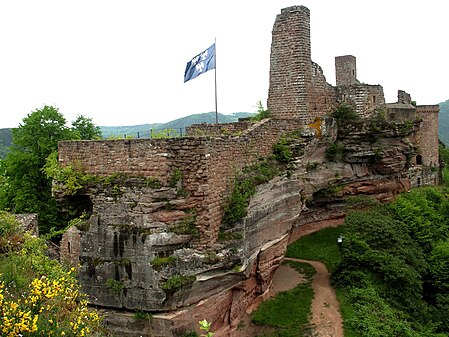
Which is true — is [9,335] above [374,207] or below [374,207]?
above

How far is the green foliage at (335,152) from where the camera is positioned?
24234 mm

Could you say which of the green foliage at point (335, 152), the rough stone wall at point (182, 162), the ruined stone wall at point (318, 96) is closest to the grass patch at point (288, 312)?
the rough stone wall at point (182, 162)

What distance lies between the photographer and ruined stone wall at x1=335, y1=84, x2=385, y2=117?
2402 cm

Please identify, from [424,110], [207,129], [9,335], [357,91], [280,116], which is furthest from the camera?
[424,110]

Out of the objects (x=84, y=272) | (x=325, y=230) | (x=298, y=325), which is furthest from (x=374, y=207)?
(x=84, y=272)

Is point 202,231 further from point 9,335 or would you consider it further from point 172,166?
point 9,335

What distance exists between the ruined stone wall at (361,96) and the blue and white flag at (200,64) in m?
9.56

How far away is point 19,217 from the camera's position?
47.2 ft

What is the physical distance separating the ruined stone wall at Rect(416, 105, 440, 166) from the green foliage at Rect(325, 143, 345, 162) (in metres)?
10.4

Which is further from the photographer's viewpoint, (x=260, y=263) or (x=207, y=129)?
(x=207, y=129)

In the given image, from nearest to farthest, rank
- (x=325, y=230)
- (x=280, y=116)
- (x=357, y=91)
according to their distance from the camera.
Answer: (x=280, y=116) < (x=357, y=91) < (x=325, y=230)

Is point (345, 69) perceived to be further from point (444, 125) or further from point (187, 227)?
point (444, 125)

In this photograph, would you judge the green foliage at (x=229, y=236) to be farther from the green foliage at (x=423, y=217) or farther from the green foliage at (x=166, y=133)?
the green foliage at (x=423, y=217)

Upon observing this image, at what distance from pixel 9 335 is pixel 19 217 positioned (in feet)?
30.8
